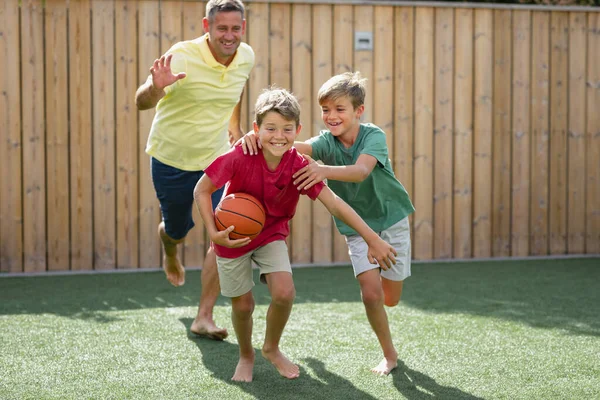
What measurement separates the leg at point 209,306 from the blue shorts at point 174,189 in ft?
1.18

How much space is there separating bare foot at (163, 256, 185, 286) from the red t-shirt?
174 centimetres

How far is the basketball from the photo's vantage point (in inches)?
141

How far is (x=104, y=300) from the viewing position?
576 cm

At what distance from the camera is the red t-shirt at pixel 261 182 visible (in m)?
3.67

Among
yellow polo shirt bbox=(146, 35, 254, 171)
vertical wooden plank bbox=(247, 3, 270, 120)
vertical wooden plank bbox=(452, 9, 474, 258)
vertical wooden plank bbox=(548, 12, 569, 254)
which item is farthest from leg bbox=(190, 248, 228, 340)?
vertical wooden plank bbox=(548, 12, 569, 254)

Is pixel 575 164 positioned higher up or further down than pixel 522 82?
further down

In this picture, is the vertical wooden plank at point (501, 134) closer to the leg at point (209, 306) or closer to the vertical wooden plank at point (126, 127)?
the vertical wooden plank at point (126, 127)

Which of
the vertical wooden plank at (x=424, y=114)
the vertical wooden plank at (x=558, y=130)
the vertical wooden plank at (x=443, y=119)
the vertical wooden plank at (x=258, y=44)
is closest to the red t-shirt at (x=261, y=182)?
the vertical wooden plank at (x=258, y=44)

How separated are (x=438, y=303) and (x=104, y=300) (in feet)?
7.41

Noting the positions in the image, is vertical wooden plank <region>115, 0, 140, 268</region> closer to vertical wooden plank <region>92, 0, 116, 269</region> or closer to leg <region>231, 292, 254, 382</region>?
vertical wooden plank <region>92, 0, 116, 269</region>

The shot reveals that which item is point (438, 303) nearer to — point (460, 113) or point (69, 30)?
point (460, 113)

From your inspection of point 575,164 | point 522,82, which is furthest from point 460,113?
point 575,164

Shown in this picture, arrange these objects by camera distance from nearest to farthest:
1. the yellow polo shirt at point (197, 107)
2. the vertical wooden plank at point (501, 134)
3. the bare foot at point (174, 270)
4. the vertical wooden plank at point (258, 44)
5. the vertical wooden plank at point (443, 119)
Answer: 1. the yellow polo shirt at point (197, 107)
2. the bare foot at point (174, 270)
3. the vertical wooden plank at point (258, 44)
4. the vertical wooden plank at point (443, 119)
5. the vertical wooden plank at point (501, 134)

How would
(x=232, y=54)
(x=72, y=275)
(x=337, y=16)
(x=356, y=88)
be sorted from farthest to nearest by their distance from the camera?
(x=337, y=16) < (x=72, y=275) < (x=232, y=54) < (x=356, y=88)
